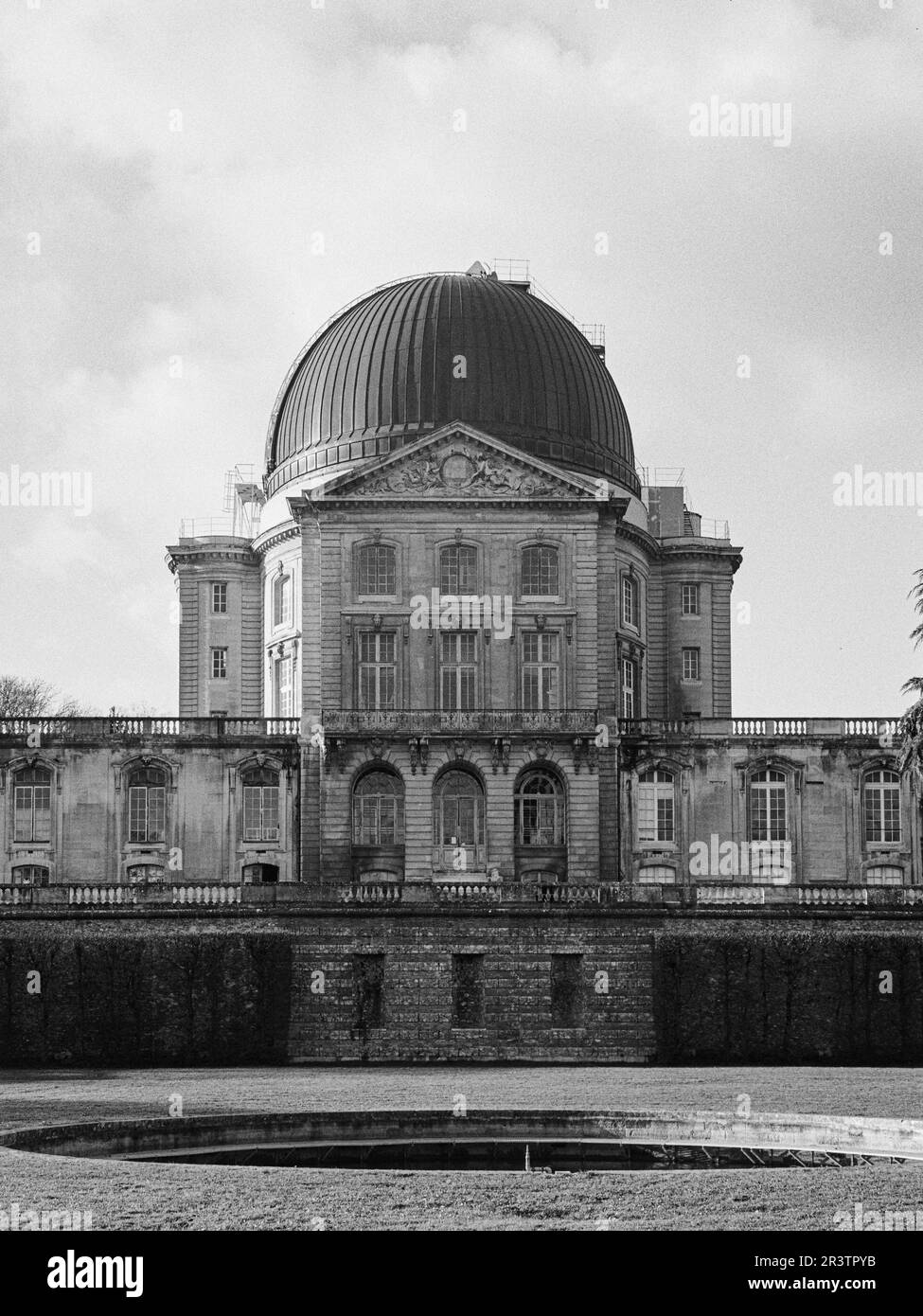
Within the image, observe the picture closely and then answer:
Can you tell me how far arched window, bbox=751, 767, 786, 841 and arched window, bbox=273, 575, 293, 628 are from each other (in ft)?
67.3

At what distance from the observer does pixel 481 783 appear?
76625mm

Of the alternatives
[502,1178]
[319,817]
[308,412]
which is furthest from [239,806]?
Result: [502,1178]

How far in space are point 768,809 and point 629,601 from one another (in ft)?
39.2

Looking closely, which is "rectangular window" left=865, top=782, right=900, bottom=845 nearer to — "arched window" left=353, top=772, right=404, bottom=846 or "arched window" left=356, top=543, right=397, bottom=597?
"arched window" left=353, top=772, right=404, bottom=846

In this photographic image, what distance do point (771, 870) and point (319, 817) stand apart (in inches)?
679

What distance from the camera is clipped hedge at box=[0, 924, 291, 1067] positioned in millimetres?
54969

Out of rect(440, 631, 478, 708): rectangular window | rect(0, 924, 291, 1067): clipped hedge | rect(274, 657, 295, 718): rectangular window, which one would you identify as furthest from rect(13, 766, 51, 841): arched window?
rect(0, 924, 291, 1067): clipped hedge

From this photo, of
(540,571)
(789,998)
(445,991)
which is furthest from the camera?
(540,571)

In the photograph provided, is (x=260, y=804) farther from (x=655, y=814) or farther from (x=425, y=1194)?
(x=425, y=1194)

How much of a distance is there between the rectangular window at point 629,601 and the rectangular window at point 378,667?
1119 cm

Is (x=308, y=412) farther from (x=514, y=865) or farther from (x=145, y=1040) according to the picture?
(x=145, y=1040)

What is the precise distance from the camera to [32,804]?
77000mm

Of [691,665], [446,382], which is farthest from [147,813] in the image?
[691,665]
